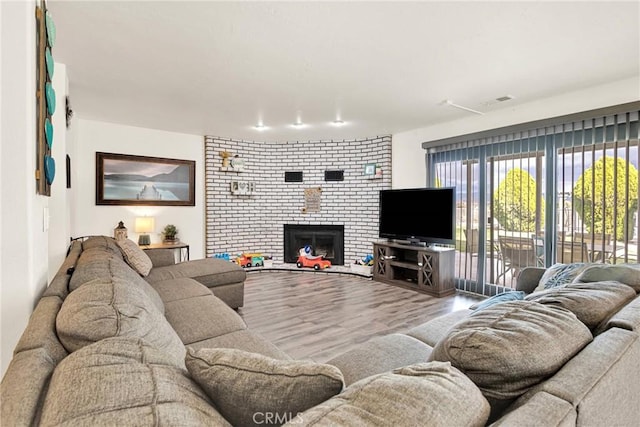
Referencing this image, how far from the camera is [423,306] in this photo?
400 cm

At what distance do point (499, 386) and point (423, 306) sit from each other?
10.9ft

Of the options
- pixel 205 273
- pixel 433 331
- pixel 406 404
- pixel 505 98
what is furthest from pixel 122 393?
pixel 505 98

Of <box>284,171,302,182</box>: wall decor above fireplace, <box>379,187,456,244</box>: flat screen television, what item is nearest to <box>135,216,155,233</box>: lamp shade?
<box>284,171,302,182</box>: wall decor above fireplace

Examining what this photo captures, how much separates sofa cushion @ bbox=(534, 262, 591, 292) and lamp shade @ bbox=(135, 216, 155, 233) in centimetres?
507

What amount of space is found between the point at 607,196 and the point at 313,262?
4199 mm

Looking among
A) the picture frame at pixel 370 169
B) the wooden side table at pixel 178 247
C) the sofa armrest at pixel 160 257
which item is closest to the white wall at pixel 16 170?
the sofa armrest at pixel 160 257

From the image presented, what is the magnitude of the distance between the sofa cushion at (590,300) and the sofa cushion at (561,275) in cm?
80

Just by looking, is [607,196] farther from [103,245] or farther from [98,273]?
[103,245]

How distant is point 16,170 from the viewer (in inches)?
49.5

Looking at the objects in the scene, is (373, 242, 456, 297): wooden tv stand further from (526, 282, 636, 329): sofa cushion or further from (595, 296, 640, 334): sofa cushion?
(595, 296, 640, 334): sofa cushion

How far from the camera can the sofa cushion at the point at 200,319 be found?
1.98m

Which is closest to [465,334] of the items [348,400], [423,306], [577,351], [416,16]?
[577,351]

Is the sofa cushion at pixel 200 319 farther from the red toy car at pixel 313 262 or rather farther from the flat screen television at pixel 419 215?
the red toy car at pixel 313 262

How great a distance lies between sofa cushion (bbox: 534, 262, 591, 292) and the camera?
2217 mm
